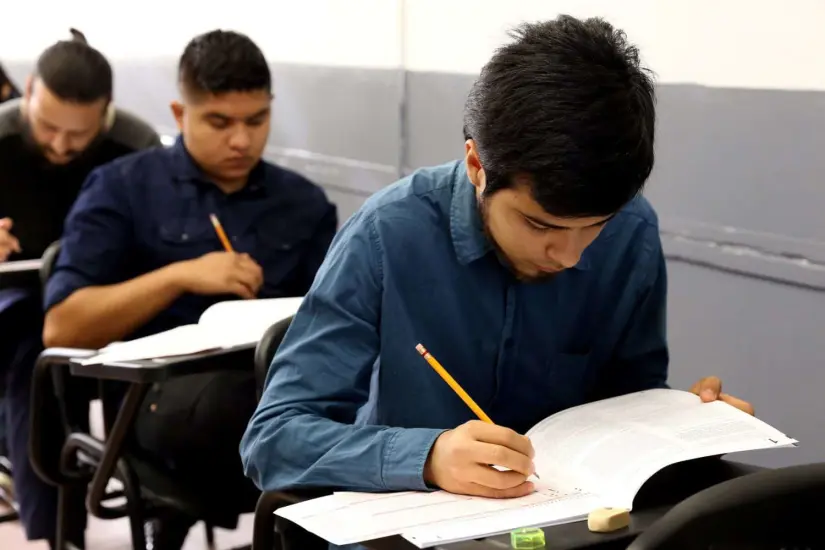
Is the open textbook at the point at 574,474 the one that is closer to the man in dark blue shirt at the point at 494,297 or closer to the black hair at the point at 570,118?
the man in dark blue shirt at the point at 494,297

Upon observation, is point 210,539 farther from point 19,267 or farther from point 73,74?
point 73,74

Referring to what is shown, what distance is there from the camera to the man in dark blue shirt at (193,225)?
219 centimetres

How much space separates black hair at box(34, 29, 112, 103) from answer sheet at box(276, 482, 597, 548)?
6.11 feet

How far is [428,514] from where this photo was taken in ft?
3.40

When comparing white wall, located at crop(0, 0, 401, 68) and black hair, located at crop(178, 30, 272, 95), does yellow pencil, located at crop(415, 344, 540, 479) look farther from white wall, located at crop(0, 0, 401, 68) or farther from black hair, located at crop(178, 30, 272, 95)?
white wall, located at crop(0, 0, 401, 68)

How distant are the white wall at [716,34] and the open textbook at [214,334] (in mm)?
640

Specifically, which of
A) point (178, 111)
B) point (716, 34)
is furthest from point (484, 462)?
point (178, 111)

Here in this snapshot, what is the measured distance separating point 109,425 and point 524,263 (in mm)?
1068

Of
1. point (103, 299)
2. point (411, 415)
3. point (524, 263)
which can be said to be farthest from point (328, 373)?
point (103, 299)

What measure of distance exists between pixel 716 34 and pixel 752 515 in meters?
1.39

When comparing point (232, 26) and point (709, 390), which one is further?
point (232, 26)

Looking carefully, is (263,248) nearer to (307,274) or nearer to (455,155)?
(307,274)

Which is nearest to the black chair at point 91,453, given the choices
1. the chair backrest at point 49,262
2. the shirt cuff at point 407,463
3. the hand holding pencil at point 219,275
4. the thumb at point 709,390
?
the chair backrest at point 49,262

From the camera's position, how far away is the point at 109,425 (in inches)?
80.4
